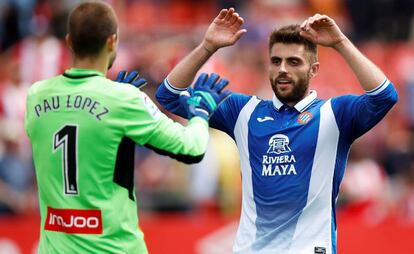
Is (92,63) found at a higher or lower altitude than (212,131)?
higher

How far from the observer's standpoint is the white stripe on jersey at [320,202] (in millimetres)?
7730

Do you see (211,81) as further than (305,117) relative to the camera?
No

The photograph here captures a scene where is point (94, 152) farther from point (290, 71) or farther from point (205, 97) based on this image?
point (290, 71)

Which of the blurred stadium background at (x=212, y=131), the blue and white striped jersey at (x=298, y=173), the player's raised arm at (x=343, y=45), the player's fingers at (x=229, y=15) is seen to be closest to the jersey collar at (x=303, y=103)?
the blue and white striped jersey at (x=298, y=173)

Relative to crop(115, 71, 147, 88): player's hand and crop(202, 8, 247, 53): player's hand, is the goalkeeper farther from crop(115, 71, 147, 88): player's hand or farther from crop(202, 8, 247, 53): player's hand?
crop(202, 8, 247, 53): player's hand

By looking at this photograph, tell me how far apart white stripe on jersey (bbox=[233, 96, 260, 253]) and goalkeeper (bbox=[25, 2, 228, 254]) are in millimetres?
1163

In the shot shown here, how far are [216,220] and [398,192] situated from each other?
3.75m

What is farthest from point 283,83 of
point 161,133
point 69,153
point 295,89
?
point 69,153

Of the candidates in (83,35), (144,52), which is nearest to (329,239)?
(83,35)

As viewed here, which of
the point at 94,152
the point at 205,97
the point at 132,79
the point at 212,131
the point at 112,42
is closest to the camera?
the point at 94,152

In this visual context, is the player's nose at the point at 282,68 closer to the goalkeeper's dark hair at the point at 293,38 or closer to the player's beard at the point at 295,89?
the player's beard at the point at 295,89

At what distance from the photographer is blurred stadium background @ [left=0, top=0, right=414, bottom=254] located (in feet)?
41.1

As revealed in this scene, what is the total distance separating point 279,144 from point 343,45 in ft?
2.71

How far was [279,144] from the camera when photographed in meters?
7.89
